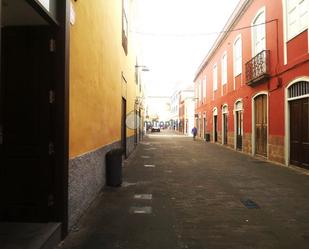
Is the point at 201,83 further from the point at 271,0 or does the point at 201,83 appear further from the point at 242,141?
the point at 271,0

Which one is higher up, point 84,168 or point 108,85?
point 108,85

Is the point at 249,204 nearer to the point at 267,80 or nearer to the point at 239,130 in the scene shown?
the point at 267,80

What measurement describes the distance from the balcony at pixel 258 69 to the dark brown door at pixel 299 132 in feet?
9.54

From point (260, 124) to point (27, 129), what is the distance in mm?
14794

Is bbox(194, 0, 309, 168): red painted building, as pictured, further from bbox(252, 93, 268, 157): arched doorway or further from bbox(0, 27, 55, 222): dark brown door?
bbox(0, 27, 55, 222): dark brown door

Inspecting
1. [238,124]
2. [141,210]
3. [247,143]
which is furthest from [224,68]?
[141,210]

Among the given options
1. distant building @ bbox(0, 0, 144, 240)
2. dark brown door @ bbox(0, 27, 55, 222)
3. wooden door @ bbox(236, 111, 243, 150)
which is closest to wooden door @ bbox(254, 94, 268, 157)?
wooden door @ bbox(236, 111, 243, 150)

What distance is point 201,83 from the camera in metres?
43.3

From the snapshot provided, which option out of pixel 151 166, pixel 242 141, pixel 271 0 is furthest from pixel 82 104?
pixel 242 141

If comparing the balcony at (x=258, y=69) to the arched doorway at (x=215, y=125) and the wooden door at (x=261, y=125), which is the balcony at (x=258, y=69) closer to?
the wooden door at (x=261, y=125)

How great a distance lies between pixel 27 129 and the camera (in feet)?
18.1

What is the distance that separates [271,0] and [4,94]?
541 inches

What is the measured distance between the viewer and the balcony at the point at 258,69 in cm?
1683

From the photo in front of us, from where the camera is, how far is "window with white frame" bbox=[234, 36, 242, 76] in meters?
22.8
